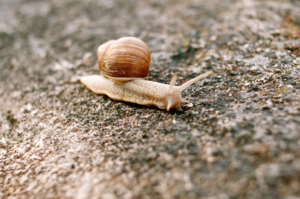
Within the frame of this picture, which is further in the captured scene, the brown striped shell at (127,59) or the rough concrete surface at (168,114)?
the brown striped shell at (127,59)

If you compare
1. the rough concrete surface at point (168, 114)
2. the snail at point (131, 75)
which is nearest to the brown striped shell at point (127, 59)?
the snail at point (131, 75)

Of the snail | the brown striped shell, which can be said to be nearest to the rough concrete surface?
the snail

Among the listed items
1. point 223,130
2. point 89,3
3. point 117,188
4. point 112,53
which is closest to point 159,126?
point 223,130

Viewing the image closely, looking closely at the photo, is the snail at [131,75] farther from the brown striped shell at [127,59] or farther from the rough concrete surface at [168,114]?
the rough concrete surface at [168,114]

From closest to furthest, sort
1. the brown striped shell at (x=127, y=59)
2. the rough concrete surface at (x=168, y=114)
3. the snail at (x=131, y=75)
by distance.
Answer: the rough concrete surface at (x=168, y=114)
the snail at (x=131, y=75)
the brown striped shell at (x=127, y=59)

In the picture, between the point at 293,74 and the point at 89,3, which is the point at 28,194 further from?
the point at 89,3

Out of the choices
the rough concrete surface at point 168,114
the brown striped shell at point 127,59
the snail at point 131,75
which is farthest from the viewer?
the brown striped shell at point 127,59

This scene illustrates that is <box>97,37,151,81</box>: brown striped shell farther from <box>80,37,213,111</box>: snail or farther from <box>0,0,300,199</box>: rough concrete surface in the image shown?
<box>0,0,300,199</box>: rough concrete surface
